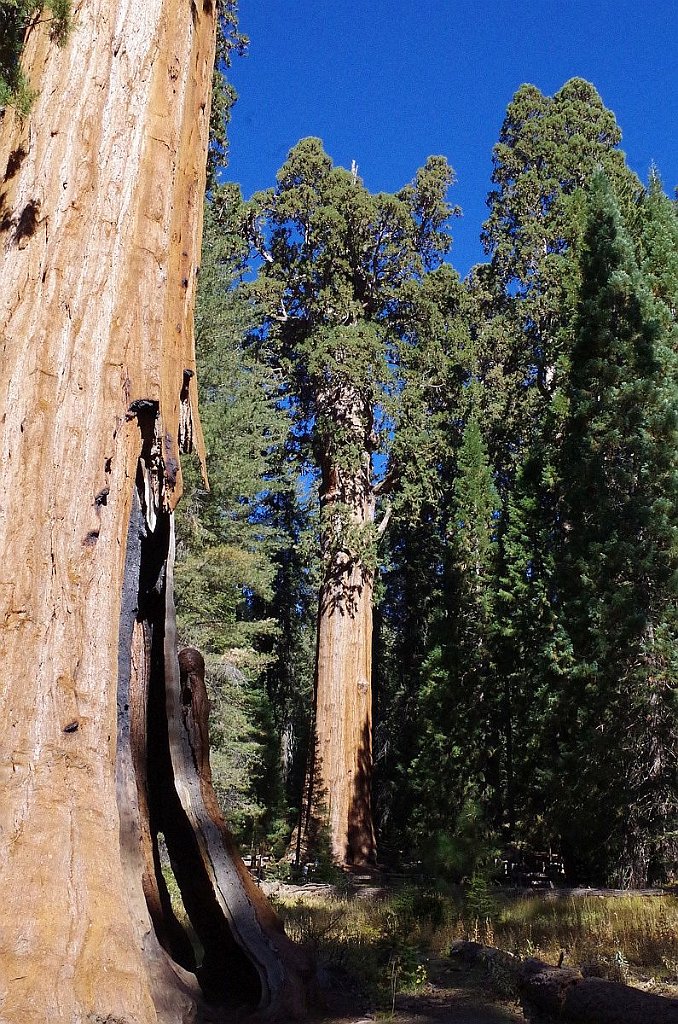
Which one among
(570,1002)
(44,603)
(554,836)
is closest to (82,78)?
(44,603)

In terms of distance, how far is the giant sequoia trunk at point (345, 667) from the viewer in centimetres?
1680

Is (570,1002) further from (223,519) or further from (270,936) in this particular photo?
(223,519)

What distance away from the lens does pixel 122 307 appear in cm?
427

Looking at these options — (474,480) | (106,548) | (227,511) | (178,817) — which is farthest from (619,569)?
(106,548)

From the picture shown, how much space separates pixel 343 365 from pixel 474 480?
7.22 meters

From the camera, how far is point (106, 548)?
12.7 ft

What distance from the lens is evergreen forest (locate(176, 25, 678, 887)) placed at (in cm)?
1437

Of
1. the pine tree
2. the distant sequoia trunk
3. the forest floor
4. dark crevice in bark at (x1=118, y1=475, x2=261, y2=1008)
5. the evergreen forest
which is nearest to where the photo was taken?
the distant sequoia trunk

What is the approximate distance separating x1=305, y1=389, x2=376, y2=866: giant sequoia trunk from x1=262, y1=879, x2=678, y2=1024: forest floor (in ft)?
15.6

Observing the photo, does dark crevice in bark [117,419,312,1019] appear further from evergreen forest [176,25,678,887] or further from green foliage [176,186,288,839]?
green foliage [176,186,288,839]

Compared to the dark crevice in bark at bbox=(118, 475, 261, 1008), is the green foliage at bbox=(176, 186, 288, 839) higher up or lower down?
higher up

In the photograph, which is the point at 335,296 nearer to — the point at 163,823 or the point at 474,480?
the point at 474,480

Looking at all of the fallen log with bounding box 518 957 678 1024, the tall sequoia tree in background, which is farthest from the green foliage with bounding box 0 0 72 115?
the tall sequoia tree in background

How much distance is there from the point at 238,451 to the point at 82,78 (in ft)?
43.7
